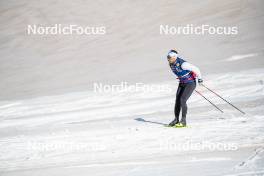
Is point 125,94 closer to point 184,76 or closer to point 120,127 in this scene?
point 120,127

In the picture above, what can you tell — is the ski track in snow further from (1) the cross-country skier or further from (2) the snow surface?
(1) the cross-country skier

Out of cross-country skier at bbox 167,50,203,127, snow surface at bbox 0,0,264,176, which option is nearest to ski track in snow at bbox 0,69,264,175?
snow surface at bbox 0,0,264,176

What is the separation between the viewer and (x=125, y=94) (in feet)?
50.4

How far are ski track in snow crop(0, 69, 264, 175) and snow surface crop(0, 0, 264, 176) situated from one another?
2 centimetres

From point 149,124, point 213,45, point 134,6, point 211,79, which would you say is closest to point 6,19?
point 134,6

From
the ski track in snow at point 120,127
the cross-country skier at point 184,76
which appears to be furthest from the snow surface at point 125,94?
the cross-country skier at point 184,76

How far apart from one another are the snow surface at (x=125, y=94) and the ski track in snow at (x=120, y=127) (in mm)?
25

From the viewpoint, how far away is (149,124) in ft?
33.8

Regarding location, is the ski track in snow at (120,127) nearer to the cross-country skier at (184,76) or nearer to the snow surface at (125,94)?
the snow surface at (125,94)

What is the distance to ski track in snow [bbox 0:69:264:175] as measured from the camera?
25.4 feet

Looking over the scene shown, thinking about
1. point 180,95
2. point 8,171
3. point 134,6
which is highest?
point 134,6

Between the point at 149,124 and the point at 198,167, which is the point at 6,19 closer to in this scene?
the point at 149,124

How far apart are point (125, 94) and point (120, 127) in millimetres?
5160

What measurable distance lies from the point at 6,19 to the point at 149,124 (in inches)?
1053
